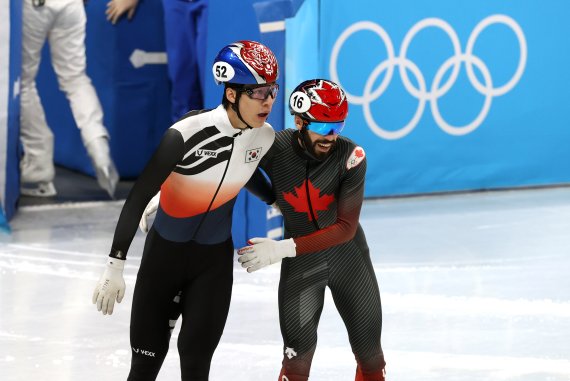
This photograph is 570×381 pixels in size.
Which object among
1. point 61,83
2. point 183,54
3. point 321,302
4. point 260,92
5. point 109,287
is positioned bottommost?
point 61,83

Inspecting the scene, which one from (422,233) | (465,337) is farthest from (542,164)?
(465,337)

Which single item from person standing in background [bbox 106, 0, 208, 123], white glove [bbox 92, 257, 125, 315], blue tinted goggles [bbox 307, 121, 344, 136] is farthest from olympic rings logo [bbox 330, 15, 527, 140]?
white glove [bbox 92, 257, 125, 315]

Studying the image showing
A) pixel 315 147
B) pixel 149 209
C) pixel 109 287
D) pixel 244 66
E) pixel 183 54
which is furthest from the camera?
pixel 183 54

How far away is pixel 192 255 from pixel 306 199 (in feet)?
1.83

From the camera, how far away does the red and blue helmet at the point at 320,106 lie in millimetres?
5152

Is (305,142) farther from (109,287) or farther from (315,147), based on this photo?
(109,287)

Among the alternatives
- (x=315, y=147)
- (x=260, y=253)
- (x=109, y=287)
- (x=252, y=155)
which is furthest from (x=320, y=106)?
(x=109, y=287)

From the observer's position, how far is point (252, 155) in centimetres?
519

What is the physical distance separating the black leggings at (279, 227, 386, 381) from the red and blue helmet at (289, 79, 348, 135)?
0.57 m

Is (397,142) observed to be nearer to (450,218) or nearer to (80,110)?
(450,218)

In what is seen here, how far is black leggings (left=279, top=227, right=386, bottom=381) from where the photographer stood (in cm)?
537

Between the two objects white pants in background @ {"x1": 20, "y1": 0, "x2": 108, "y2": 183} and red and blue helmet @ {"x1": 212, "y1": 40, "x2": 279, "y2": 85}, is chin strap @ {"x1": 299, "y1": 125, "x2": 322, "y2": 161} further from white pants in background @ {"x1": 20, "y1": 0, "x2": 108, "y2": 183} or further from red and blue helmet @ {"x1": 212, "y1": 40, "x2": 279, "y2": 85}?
white pants in background @ {"x1": 20, "y1": 0, "x2": 108, "y2": 183}

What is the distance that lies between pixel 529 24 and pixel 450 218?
2174mm

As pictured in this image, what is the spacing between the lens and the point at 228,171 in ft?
16.8
